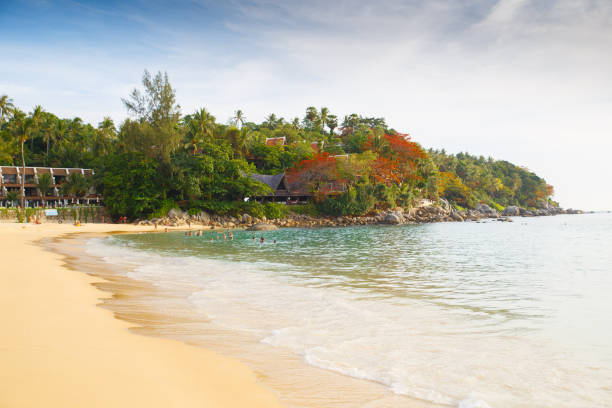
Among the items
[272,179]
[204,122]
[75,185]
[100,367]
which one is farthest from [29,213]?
[100,367]

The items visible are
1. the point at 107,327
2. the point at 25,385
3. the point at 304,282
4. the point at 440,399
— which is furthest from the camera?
the point at 304,282

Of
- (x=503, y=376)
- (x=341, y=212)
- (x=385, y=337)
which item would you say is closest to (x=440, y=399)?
(x=503, y=376)

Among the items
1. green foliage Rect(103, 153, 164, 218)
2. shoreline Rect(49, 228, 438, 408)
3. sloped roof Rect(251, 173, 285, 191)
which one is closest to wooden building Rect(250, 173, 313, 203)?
sloped roof Rect(251, 173, 285, 191)

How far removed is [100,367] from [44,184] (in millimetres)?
51709

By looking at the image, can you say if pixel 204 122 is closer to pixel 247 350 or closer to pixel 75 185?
pixel 75 185

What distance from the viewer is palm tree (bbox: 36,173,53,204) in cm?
4576

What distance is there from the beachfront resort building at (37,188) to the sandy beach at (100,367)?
45.9 meters

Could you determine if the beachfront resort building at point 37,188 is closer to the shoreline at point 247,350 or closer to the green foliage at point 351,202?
the green foliage at point 351,202

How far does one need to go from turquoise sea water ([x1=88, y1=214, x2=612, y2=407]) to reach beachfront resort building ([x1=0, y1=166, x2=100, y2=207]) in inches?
1533

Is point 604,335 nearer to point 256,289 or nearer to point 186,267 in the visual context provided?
point 256,289

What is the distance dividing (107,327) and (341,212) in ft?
131

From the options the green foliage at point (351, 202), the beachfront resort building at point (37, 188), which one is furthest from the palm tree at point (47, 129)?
the green foliage at point (351, 202)

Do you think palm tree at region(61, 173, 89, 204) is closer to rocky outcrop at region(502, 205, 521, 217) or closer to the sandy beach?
the sandy beach

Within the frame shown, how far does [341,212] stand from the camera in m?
44.9
